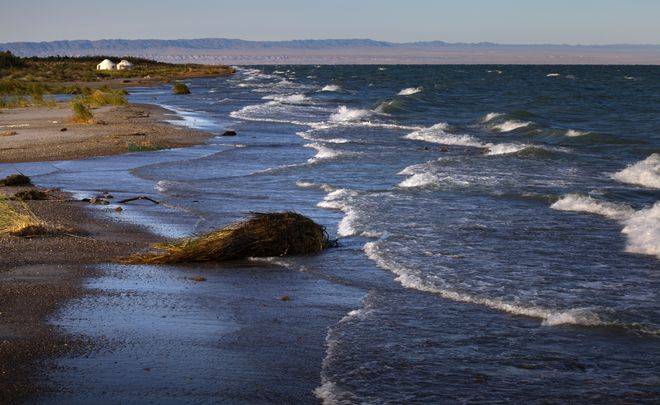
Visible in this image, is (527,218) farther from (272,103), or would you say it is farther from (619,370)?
(272,103)

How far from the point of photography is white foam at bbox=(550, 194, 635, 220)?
14406 mm

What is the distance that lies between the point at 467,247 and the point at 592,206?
180 inches

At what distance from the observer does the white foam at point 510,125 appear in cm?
3478

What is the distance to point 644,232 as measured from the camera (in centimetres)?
1220

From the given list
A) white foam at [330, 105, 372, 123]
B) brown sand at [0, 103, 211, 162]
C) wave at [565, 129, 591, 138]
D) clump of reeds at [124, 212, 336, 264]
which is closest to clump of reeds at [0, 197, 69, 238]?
clump of reeds at [124, 212, 336, 264]

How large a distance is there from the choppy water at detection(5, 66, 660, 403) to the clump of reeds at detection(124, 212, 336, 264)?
1.55 feet

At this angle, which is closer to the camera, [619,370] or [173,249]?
[619,370]

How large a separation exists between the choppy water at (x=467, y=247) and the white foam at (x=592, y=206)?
0.14ft

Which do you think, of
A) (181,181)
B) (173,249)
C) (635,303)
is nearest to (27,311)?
(173,249)

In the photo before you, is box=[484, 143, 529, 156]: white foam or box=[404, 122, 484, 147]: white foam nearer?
box=[484, 143, 529, 156]: white foam

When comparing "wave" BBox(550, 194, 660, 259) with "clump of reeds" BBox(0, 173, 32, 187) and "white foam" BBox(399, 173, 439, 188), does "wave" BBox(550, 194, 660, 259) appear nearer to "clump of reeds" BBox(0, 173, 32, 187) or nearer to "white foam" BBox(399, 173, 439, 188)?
"white foam" BBox(399, 173, 439, 188)

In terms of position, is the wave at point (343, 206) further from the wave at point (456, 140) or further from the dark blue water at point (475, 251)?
the wave at point (456, 140)

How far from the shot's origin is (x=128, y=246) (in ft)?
36.5

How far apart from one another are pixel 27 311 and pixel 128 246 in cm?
314
